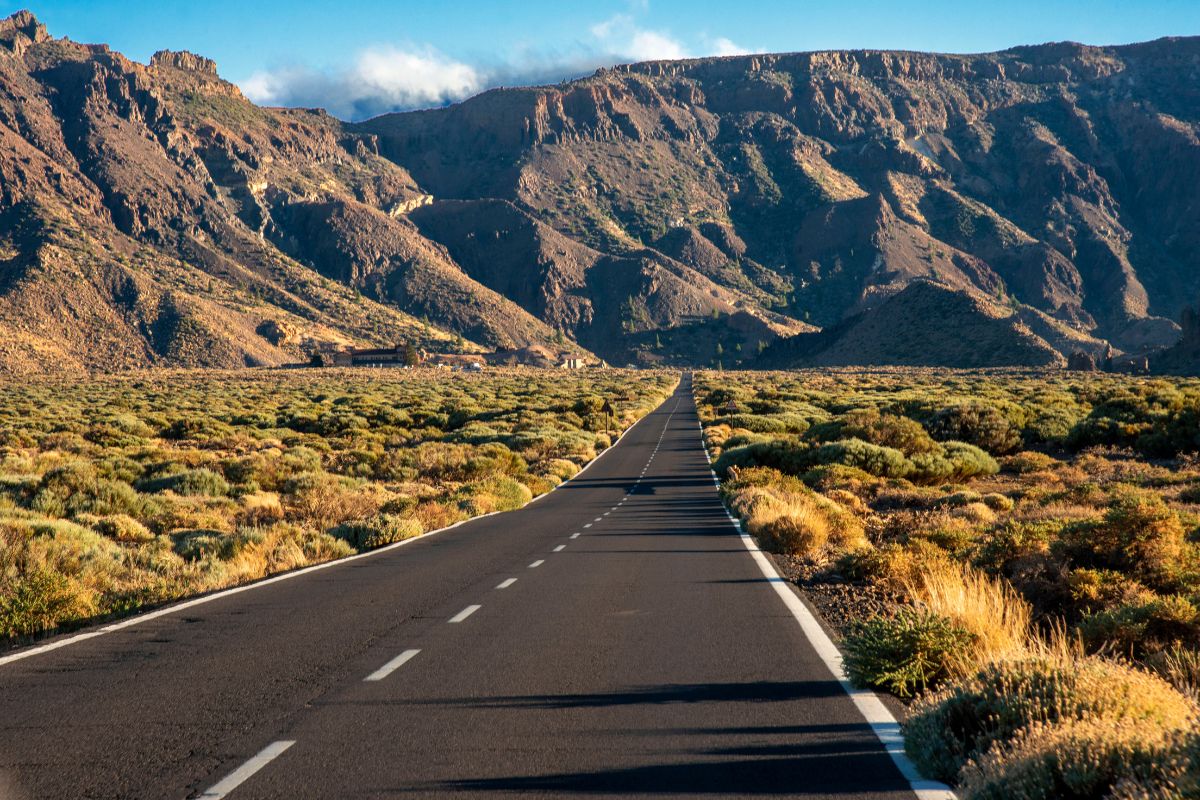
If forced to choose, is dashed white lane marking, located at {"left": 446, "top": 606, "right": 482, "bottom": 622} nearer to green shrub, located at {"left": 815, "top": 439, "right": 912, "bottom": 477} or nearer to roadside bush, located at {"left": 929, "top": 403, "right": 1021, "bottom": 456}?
green shrub, located at {"left": 815, "top": 439, "right": 912, "bottom": 477}

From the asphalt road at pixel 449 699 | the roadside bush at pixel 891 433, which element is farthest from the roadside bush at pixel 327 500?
the roadside bush at pixel 891 433

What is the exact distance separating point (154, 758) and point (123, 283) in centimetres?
15050

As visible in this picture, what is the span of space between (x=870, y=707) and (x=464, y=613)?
16.6ft

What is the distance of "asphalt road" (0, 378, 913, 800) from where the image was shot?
16.8 ft

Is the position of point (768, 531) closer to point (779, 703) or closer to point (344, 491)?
point (779, 703)

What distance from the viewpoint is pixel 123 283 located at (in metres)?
140

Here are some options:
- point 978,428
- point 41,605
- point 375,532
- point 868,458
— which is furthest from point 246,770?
point 978,428

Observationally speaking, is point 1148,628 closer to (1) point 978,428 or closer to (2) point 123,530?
(2) point 123,530

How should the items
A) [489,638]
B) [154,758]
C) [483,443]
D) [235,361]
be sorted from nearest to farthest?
[154,758], [489,638], [483,443], [235,361]

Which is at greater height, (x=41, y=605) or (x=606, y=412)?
(x=41, y=605)

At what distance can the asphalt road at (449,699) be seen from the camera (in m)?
5.11

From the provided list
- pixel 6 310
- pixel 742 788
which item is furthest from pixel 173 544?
pixel 6 310

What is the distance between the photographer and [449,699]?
22.1 ft

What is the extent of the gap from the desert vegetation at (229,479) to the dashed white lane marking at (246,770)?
5.39 meters
